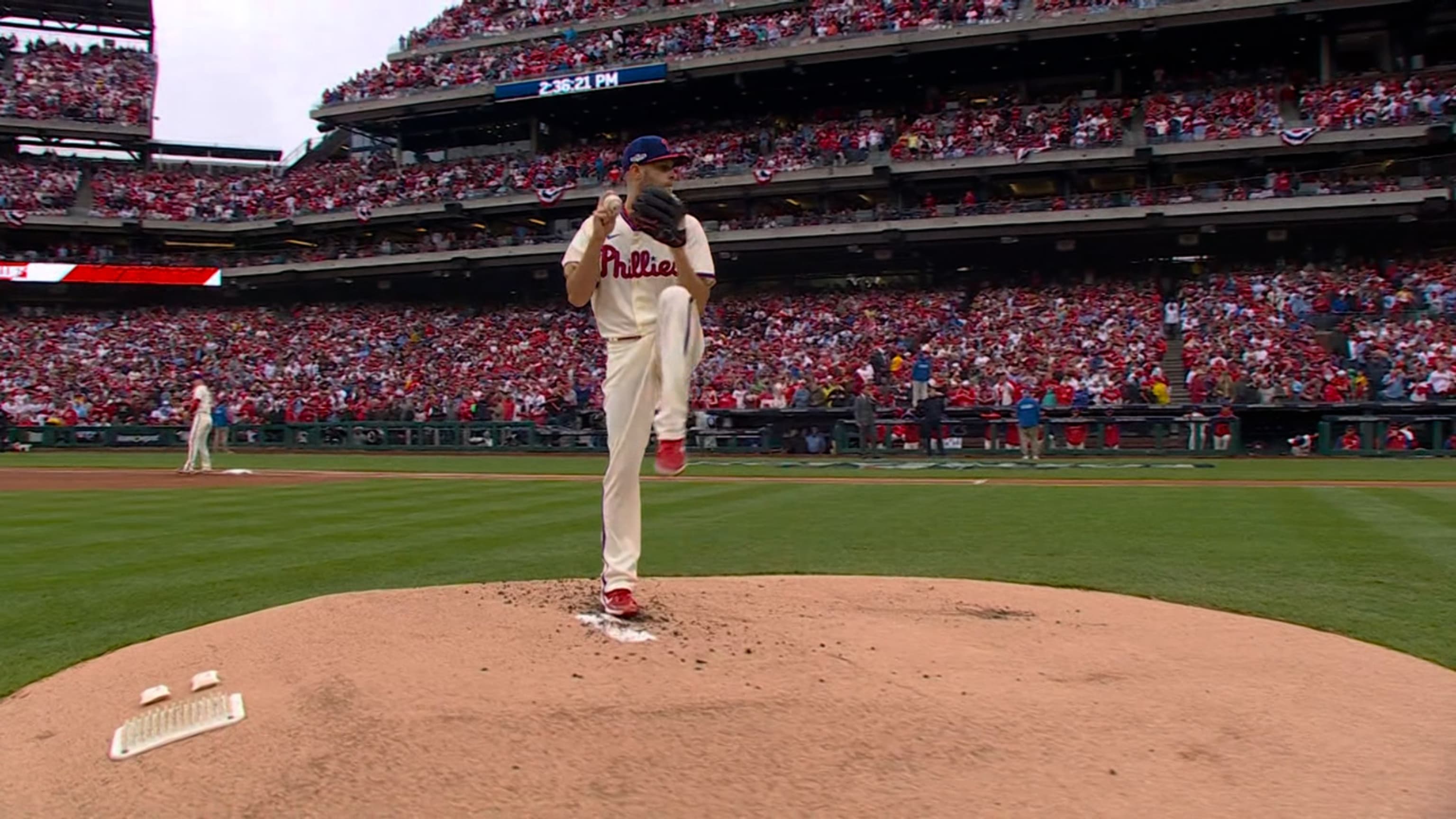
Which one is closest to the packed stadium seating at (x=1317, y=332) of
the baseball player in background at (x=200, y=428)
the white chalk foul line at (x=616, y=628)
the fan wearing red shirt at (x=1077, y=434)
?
the fan wearing red shirt at (x=1077, y=434)

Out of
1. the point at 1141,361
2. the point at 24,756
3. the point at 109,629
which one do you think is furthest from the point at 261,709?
the point at 1141,361

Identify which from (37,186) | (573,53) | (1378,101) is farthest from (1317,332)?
(37,186)

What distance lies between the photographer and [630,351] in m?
5.05

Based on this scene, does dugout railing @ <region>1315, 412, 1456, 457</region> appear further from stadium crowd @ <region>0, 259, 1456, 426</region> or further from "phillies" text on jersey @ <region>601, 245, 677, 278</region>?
"phillies" text on jersey @ <region>601, 245, 677, 278</region>

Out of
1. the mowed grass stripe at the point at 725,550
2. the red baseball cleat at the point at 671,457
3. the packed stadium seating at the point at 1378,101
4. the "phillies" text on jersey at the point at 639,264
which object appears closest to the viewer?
the red baseball cleat at the point at 671,457

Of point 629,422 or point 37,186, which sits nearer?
point 629,422

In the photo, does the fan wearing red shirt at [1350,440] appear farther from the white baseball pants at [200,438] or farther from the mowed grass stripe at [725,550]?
the white baseball pants at [200,438]

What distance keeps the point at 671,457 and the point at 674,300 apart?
2.52 ft

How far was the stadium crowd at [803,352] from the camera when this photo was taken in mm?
23859

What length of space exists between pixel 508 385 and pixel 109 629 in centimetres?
2656

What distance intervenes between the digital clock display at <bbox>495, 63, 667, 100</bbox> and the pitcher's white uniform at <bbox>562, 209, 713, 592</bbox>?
1345 inches

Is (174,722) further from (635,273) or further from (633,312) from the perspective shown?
(635,273)

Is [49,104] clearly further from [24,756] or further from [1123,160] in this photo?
[24,756]

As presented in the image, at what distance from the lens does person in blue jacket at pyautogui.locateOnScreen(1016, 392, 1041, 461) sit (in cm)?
2058
